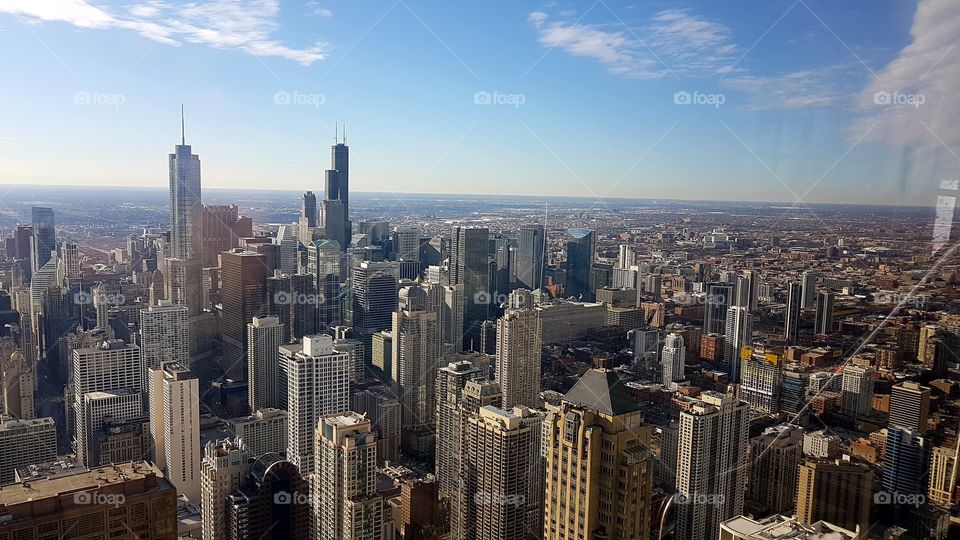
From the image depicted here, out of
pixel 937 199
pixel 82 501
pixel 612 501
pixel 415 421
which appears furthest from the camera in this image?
pixel 415 421

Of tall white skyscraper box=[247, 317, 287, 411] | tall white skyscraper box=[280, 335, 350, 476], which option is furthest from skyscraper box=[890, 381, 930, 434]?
tall white skyscraper box=[247, 317, 287, 411]

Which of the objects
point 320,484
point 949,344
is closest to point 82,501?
point 320,484

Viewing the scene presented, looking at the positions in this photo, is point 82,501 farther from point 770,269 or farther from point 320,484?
point 770,269
